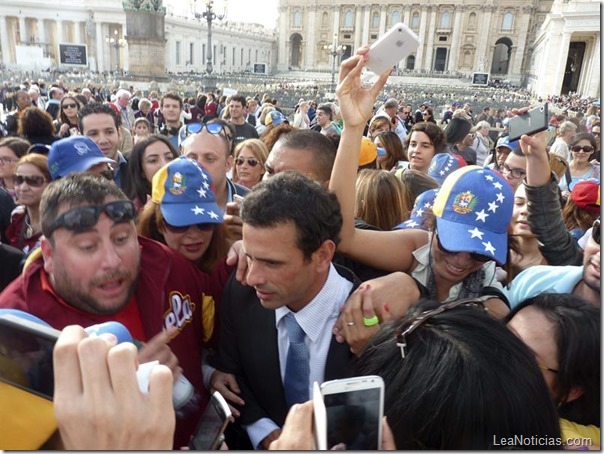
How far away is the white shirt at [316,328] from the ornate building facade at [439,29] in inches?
2658

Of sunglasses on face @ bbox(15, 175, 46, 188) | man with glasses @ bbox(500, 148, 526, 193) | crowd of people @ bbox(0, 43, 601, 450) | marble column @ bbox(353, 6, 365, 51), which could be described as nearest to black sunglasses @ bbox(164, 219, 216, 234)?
crowd of people @ bbox(0, 43, 601, 450)

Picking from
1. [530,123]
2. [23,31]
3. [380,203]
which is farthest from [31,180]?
[23,31]

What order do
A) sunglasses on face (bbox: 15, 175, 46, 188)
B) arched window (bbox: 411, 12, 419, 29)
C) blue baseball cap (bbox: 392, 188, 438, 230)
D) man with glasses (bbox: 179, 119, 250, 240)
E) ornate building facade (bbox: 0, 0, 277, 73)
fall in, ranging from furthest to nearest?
1. arched window (bbox: 411, 12, 419, 29)
2. ornate building facade (bbox: 0, 0, 277, 73)
3. man with glasses (bbox: 179, 119, 250, 240)
4. sunglasses on face (bbox: 15, 175, 46, 188)
5. blue baseball cap (bbox: 392, 188, 438, 230)

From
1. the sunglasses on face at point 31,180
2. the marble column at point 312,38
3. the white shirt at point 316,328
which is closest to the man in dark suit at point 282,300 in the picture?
the white shirt at point 316,328

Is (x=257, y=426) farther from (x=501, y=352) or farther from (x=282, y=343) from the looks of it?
(x=501, y=352)

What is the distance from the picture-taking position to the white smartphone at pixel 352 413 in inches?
37.2

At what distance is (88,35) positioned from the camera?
5412cm

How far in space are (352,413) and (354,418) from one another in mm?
16

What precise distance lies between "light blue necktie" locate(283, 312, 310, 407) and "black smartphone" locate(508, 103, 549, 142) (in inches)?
65.8

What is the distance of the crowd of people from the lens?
109 centimetres

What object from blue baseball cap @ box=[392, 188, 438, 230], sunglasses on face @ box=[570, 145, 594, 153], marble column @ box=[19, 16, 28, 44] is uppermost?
marble column @ box=[19, 16, 28, 44]

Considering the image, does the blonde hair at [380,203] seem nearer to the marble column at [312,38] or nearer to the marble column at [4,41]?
the marble column at [4,41]

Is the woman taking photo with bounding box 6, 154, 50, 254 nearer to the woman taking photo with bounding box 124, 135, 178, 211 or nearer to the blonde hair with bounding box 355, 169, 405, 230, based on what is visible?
the woman taking photo with bounding box 124, 135, 178, 211

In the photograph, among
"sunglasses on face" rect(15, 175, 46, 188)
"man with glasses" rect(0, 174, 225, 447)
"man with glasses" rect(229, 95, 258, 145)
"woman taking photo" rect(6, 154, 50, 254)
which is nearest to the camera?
"man with glasses" rect(0, 174, 225, 447)
